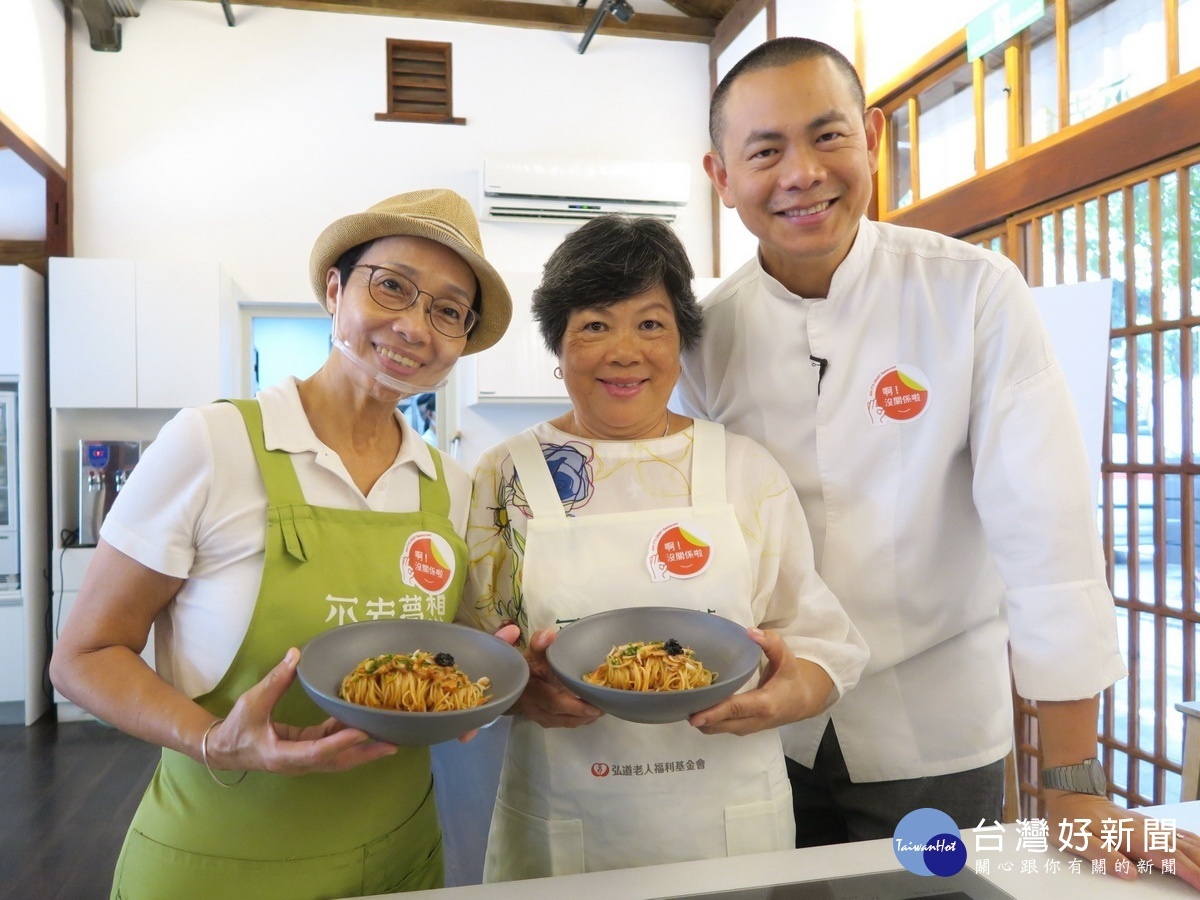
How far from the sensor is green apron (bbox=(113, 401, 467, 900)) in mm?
1181

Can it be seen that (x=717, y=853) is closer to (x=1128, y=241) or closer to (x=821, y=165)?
(x=821, y=165)

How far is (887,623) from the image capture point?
150cm

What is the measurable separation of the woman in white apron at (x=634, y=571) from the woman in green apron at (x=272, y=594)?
0.14m

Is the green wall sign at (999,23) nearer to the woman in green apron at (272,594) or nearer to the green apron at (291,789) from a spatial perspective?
the woman in green apron at (272,594)

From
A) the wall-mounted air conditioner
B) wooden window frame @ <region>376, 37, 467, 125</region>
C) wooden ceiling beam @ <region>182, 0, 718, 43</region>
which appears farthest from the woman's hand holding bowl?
wooden ceiling beam @ <region>182, 0, 718, 43</region>

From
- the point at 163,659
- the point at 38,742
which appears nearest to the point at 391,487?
the point at 163,659

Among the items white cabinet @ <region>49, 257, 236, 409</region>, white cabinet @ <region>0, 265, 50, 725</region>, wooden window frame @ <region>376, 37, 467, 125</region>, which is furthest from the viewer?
wooden window frame @ <region>376, 37, 467, 125</region>

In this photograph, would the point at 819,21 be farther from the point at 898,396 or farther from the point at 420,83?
the point at 898,396

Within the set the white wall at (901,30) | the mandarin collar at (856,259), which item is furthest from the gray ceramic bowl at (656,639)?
the white wall at (901,30)

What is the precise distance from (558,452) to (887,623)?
0.67 m

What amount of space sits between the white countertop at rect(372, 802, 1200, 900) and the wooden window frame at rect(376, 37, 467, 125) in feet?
17.5

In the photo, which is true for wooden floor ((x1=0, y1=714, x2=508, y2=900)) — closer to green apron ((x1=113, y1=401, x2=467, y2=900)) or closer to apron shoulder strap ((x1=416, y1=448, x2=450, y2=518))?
green apron ((x1=113, y1=401, x2=467, y2=900))

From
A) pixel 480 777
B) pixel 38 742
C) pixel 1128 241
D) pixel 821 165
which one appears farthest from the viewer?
pixel 38 742

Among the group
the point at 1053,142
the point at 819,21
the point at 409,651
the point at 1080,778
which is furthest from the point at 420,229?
the point at 819,21
